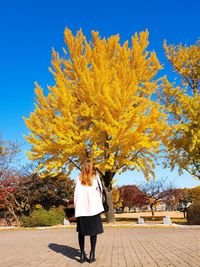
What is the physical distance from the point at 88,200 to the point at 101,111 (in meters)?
10.3

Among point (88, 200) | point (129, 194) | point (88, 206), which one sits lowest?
point (88, 206)

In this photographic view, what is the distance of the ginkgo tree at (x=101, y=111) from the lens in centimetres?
1534

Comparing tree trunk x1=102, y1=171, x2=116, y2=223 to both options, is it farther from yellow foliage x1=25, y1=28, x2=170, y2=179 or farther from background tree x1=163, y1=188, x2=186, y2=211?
background tree x1=163, y1=188, x2=186, y2=211

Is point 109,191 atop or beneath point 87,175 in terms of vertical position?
atop

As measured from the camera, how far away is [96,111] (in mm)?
15938

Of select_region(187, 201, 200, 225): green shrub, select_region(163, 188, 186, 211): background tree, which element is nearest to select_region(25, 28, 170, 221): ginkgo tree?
select_region(187, 201, 200, 225): green shrub

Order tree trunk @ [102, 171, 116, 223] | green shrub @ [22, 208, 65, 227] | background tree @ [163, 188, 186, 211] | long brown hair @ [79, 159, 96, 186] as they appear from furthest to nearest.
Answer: background tree @ [163, 188, 186, 211] < green shrub @ [22, 208, 65, 227] < tree trunk @ [102, 171, 116, 223] < long brown hair @ [79, 159, 96, 186]

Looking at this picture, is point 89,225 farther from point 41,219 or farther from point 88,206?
point 41,219

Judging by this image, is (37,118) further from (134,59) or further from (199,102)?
(199,102)

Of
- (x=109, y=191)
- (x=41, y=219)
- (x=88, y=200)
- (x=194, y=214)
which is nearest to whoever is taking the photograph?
(x=88, y=200)

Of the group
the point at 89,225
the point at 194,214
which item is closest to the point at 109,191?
the point at 194,214

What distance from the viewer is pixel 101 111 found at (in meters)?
15.8

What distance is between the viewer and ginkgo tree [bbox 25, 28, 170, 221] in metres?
15.3

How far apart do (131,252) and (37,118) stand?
1185 cm
